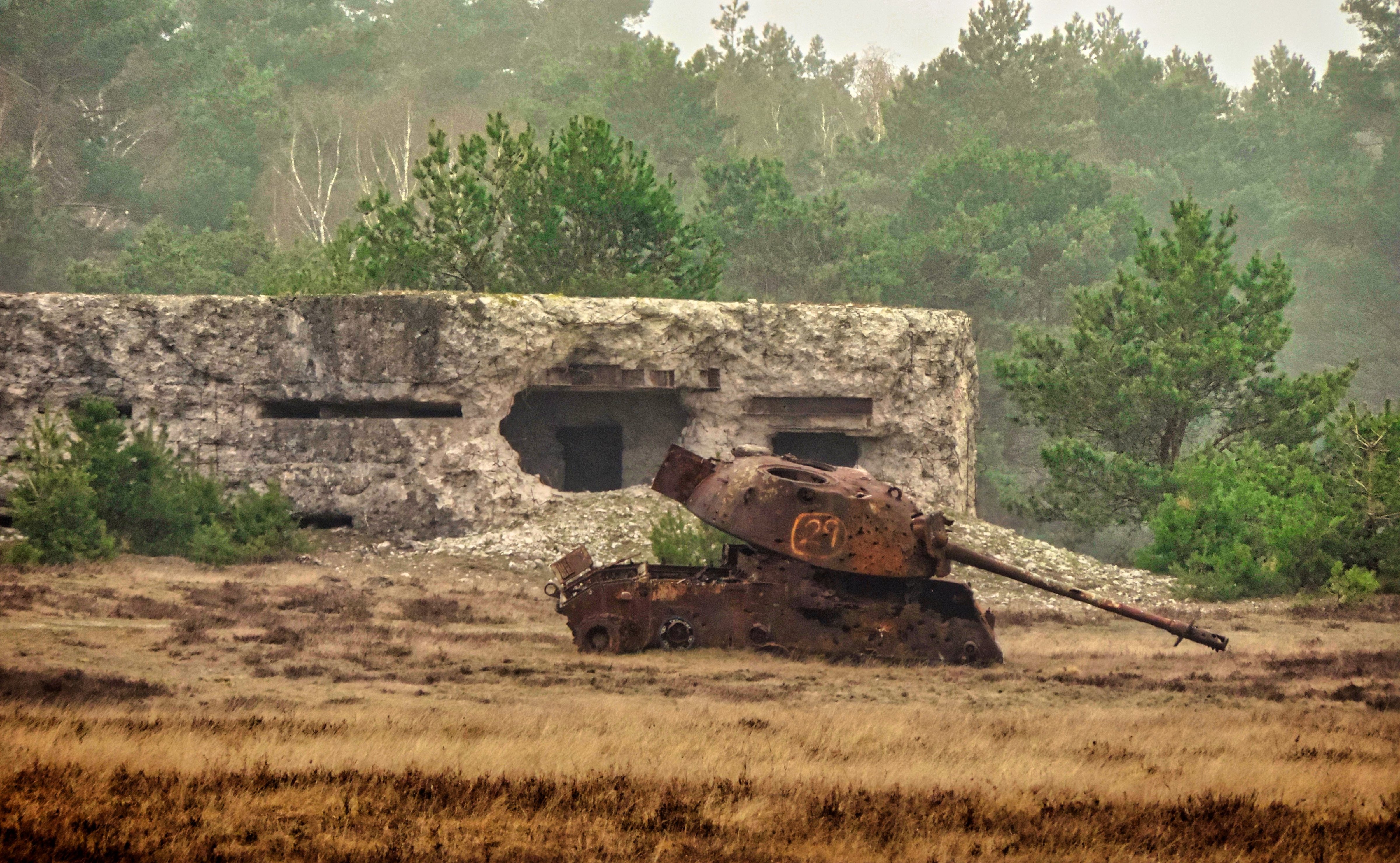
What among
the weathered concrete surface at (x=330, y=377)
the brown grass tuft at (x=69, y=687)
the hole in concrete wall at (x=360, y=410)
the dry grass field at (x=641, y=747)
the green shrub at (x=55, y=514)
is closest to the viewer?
the dry grass field at (x=641, y=747)

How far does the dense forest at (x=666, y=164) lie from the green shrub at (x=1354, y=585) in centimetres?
683

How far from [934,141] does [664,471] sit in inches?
1235

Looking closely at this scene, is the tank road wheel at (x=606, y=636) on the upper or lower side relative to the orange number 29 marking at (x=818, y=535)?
lower

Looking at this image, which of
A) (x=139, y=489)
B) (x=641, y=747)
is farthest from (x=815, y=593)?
(x=139, y=489)

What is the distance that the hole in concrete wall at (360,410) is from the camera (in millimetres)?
18047

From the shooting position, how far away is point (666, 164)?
132 feet

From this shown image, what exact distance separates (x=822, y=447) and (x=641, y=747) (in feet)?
43.8

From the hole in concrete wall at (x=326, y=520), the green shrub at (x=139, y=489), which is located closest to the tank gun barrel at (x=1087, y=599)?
the hole in concrete wall at (x=326, y=520)

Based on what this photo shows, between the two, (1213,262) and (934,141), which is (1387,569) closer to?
(1213,262)

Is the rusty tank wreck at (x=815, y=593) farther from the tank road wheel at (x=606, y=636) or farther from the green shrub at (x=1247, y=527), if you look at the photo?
the green shrub at (x=1247, y=527)

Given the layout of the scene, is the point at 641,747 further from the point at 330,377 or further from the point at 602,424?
the point at 602,424

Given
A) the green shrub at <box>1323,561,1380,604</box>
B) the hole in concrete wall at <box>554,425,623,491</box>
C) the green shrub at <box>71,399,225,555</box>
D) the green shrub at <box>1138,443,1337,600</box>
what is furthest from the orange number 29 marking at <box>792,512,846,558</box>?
the hole in concrete wall at <box>554,425,623,491</box>

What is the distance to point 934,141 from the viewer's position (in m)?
41.2

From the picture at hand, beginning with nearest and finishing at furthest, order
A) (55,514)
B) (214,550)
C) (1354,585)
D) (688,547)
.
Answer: (688,547), (55,514), (1354,585), (214,550)
